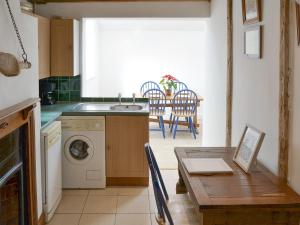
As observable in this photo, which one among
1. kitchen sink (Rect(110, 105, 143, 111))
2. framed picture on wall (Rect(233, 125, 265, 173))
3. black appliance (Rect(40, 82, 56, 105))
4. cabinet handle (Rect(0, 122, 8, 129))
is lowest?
framed picture on wall (Rect(233, 125, 265, 173))

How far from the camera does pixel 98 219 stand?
370cm

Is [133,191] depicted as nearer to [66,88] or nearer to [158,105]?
[66,88]

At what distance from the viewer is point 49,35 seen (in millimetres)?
4641

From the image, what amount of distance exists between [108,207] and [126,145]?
29.3 inches

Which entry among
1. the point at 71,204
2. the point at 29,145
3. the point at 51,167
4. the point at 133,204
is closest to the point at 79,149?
the point at 71,204

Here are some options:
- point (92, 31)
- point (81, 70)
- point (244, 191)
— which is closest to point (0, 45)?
point (244, 191)

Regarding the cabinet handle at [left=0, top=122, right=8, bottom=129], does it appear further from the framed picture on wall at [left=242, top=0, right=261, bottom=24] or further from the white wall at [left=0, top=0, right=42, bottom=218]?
the framed picture on wall at [left=242, top=0, right=261, bottom=24]

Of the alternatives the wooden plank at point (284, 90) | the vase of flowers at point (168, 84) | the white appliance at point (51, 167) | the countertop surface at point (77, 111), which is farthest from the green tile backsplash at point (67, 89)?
the wooden plank at point (284, 90)

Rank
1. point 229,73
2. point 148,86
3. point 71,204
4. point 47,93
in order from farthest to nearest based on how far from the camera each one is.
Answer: point 148,86 < point 47,93 < point 71,204 < point 229,73

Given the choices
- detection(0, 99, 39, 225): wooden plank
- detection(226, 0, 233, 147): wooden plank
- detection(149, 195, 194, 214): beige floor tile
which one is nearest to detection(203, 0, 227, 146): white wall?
detection(226, 0, 233, 147): wooden plank

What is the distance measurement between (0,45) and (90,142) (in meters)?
2.05

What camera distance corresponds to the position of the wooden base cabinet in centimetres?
441

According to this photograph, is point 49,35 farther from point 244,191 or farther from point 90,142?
point 244,191

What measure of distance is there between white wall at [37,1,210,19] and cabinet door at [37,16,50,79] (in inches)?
17.0
